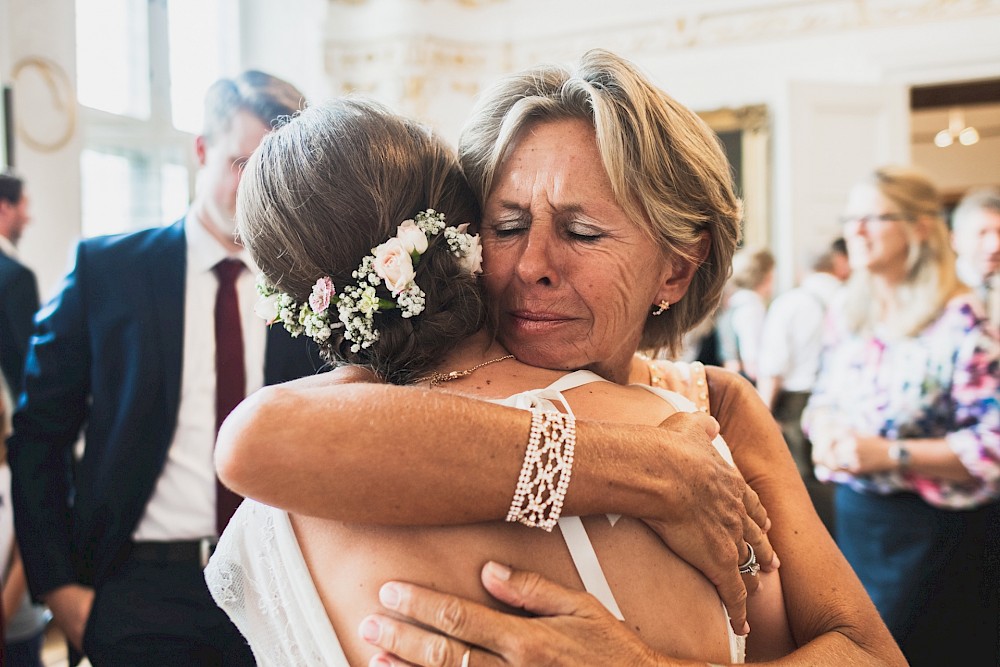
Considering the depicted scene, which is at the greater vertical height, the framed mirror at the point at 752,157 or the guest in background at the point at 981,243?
the framed mirror at the point at 752,157

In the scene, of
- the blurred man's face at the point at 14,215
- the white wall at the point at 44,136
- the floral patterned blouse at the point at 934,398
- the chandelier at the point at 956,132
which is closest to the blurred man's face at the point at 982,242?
the floral patterned blouse at the point at 934,398

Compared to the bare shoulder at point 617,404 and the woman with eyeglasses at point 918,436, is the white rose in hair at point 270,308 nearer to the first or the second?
the bare shoulder at point 617,404

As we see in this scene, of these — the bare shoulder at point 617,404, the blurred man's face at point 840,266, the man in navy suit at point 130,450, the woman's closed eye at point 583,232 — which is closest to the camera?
the bare shoulder at point 617,404

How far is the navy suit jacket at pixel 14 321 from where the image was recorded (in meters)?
3.80

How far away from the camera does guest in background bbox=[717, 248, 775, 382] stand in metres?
6.15

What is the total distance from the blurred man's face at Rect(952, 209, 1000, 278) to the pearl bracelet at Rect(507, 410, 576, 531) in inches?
144

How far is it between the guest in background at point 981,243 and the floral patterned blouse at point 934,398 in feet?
3.49

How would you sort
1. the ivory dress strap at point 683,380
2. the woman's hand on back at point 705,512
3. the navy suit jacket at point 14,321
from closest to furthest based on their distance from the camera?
the woman's hand on back at point 705,512 → the ivory dress strap at point 683,380 → the navy suit jacket at point 14,321

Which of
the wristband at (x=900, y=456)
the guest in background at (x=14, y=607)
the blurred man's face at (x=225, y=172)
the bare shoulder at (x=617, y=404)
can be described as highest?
the blurred man's face at (x=225, y=172)

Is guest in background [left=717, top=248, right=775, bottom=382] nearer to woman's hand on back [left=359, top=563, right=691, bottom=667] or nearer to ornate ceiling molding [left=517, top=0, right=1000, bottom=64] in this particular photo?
ornate ceiling molding [left=517, top=0, right=1000, bottom=64]

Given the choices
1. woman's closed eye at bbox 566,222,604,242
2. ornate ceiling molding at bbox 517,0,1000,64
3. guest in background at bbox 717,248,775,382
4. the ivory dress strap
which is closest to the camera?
woman's closed eye at bbox 566,222,604,242

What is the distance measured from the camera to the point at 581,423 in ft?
3.84

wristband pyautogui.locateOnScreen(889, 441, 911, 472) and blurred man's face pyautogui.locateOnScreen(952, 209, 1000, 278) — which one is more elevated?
blurred man's face pyautogui.locateOnScreen(952, 209, 1000, 278)

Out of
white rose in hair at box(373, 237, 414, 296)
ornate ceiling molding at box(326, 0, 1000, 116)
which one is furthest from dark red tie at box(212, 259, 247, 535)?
ornate ceiling molding at box(326, 0, 1000, 116)
